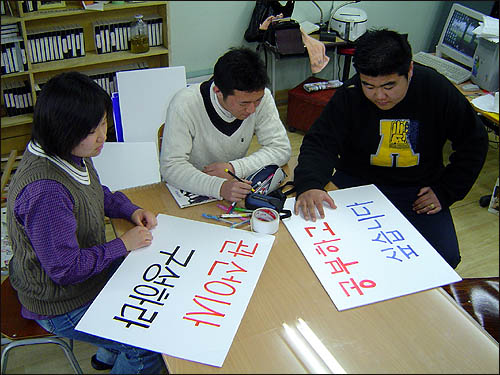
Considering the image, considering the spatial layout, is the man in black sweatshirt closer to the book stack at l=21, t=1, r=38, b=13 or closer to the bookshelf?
the bookshelf

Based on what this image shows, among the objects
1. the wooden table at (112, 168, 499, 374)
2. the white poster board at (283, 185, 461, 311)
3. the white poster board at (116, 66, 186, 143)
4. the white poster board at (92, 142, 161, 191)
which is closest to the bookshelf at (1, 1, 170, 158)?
the white poster board at (116, 66, 186, 143)

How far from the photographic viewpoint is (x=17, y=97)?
2811 millimetres

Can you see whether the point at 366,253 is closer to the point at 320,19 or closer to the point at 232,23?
the point at 232,23

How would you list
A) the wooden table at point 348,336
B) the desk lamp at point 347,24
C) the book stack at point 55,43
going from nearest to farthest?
the wooden table at point 348,336, the book stack at point 55,43, the desk lamp at point 347,24

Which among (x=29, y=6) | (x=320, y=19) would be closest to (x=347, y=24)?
(x=320, y=19)

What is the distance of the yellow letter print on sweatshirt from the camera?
5.22ft

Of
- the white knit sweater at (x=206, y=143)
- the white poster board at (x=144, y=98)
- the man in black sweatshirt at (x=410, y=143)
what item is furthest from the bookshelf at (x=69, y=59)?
the man in black sweatshirt at (x=410, y=143)

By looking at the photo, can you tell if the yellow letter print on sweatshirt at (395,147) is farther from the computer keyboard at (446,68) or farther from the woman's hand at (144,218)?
the computer keyboard at (446,68)

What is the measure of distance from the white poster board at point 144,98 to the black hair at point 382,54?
1.09m

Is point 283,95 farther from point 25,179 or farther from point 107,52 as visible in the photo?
point 25,179

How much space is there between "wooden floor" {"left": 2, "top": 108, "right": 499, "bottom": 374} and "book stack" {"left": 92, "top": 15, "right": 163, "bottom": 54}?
4.02 ft

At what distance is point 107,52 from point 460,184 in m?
2.35

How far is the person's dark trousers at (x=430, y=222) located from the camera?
5.24 feet

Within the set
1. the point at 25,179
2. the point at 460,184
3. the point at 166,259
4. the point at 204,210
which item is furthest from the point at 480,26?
the point at 25,179
